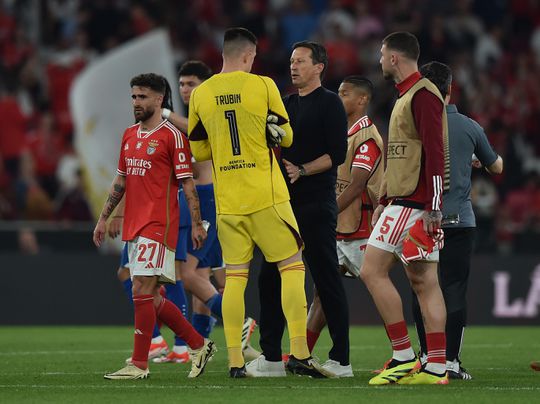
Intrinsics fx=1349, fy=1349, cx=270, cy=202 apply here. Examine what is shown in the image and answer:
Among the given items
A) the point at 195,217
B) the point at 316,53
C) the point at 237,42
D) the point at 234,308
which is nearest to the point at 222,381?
the point at 234,308

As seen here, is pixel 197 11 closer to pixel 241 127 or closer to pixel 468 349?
pixel 468 349

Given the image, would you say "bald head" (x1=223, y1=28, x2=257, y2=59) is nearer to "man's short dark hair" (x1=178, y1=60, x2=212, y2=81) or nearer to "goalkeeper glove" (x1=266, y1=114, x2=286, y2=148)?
"goalkeeper glove" (x1=266, y1=114, x2=286, y2=148)

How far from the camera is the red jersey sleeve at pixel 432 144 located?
924cm

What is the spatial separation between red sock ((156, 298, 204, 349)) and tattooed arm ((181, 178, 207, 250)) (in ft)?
2.70

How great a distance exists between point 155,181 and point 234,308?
1.21 metres

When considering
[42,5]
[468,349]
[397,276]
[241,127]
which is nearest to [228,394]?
[241,127]

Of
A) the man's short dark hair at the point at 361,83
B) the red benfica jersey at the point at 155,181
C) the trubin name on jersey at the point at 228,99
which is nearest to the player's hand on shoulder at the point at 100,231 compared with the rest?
the red benfica jersey at the point at 155,181

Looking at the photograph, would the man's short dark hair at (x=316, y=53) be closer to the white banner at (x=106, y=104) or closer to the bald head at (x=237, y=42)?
the bald head at (x=237, y=42)

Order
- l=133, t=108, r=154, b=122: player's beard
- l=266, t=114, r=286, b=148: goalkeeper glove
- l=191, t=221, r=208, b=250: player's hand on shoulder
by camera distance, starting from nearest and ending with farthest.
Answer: l=266, t=114, r=286, b=148: goalkeeper glove → l=191, t=221, r=208, b=250: player's hand on shoulder → l=133, t=108, r=154, b=122: player's beard

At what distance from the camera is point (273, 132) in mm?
9617

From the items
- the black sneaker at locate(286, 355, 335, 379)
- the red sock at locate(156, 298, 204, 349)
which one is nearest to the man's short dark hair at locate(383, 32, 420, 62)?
the black sneaker at locate(286, 355, 335, 379)

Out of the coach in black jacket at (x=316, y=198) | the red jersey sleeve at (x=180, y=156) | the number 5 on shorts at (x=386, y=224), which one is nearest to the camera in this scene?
the number 5 on shorts at (x=386, y=224)

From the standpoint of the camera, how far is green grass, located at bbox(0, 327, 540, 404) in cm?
865

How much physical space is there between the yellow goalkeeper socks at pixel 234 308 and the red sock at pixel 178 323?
0.90 meters
